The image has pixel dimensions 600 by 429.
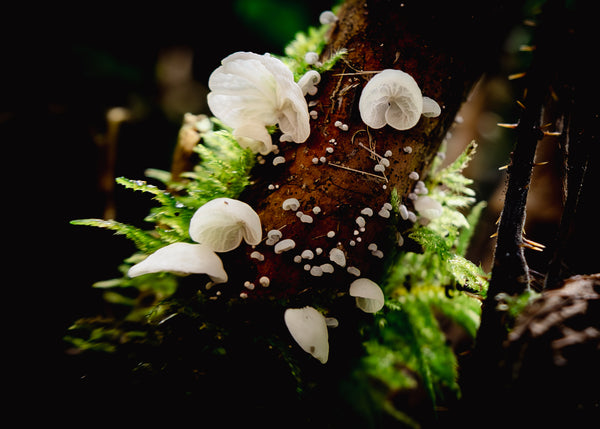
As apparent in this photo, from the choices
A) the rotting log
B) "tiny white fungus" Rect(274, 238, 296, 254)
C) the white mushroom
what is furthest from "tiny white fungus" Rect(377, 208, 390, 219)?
the white mushroom

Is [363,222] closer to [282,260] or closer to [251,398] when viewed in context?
[282,260]

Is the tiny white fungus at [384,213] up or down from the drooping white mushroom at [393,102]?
down

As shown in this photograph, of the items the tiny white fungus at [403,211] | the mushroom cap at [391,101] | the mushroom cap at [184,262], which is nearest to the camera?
the mushroom cap at [184,262]

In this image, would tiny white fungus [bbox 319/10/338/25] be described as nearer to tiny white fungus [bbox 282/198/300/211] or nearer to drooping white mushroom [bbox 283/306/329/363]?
tiny white fungus [bbox 282/198/300/211]

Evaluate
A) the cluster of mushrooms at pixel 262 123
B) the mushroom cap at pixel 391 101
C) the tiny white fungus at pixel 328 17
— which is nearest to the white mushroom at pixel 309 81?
the cluster of mushrooms at pixel 262 123

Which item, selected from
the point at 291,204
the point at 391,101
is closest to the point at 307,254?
the point at 291,204

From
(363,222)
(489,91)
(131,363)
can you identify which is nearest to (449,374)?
(363,222)

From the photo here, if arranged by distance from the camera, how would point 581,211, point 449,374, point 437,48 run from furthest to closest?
point 449,374
point 437,48
point 581,211

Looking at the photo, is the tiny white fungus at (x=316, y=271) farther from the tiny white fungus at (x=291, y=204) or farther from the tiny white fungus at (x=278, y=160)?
the tiny white fungus at (x=278, y=160)
